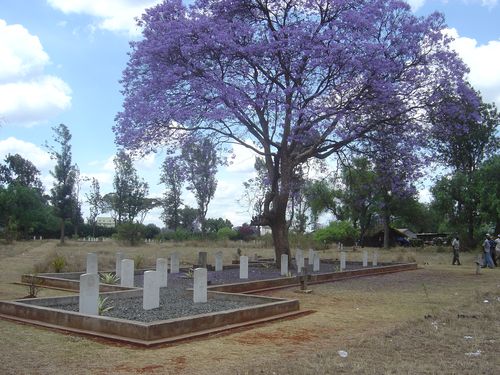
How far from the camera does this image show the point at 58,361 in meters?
7.59

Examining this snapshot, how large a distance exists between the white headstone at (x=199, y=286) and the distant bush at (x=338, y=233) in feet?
168

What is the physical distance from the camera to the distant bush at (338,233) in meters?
64.3

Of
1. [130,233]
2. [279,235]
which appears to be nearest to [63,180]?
[130,233]

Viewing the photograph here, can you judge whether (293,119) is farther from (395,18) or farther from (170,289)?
(170,289)

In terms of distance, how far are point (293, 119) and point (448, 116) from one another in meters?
6.60

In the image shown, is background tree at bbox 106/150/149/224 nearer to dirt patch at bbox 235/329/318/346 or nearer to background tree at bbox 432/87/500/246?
background tree at bbox 432/87/500/246

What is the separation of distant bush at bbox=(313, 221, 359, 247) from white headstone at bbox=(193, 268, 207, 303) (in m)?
51.3

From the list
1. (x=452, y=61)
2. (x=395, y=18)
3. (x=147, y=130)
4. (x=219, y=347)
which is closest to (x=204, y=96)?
(x=147, y=130)

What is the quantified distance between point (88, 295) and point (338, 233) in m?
55.1

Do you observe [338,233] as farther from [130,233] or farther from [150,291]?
[150,291]

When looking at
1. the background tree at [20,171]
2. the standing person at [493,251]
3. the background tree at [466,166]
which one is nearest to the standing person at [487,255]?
the standing person at [493,251]

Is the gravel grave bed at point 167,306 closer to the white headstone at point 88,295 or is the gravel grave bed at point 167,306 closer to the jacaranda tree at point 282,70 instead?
the white headstone at point 88,295

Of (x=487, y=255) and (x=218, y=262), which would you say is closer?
(x=218, y=262)

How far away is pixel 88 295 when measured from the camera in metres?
10.7
